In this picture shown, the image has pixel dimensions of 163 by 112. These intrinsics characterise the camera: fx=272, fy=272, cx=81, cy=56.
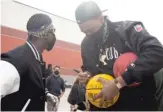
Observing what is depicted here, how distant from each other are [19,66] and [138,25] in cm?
108

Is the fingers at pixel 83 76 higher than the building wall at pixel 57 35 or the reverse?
higher

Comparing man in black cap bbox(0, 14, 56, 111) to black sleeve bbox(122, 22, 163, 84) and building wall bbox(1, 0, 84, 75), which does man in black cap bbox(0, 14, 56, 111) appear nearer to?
black sleeve bbox(122, 22, 163, 84)

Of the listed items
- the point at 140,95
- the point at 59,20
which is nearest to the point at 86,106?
the point at 140,95

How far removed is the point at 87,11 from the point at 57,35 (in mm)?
15315

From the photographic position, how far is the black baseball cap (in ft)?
7.26

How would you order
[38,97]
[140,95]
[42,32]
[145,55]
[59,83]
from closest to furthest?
[145,55] < [140,95] < [38,97] < [42,32] < [59,83]

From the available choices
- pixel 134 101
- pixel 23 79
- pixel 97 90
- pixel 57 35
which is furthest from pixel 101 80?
pixel 57 35

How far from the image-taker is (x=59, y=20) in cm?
1730

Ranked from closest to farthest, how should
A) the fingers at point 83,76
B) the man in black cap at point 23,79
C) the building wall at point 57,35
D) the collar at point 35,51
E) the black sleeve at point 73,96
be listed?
the man in black cap at point 23,79 < the fingers at point 83,76 < the collar at point 35,51 < the black sleeve at point 73,96 < the building wall at point 57,35

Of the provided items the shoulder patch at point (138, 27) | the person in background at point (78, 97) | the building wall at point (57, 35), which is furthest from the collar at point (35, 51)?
the building wall at point (57, 35)

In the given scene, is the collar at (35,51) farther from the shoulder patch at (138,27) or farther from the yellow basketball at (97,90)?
the shoulder patch at (138,27)

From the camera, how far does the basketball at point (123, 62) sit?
213 centimetres

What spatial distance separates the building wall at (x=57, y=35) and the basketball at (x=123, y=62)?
1228 centimetres

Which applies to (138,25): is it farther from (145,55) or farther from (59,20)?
(59,20)
